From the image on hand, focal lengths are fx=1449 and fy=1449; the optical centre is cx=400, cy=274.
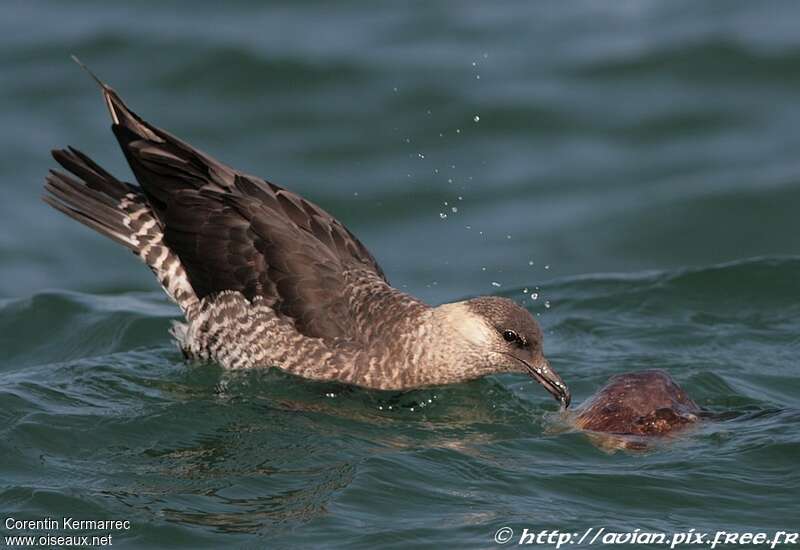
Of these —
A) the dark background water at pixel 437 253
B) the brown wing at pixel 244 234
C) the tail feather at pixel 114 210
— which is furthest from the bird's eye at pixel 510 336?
the tail feather at pixel 114 210

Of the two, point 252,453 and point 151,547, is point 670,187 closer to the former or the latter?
point 252,453

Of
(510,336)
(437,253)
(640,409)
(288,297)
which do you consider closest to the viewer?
(640,409)

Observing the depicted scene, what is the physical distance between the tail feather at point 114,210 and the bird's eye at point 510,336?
6.56ft

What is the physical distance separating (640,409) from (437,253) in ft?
17.4

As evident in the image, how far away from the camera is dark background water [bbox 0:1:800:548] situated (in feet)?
21.5

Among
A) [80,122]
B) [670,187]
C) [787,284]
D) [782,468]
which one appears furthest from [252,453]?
[80,122]

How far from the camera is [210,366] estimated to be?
28.1ft

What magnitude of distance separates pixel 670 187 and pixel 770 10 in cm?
361

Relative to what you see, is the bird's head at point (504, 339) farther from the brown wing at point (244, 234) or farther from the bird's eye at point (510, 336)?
the brown wing at point (244, 234)

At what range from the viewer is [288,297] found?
323 inches

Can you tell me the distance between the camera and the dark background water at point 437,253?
655cm

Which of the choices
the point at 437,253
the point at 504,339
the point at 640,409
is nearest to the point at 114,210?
the point at 504,339

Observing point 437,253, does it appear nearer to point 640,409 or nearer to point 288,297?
point 288,297

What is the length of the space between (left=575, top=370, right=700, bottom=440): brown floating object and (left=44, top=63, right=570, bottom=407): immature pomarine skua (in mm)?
632
